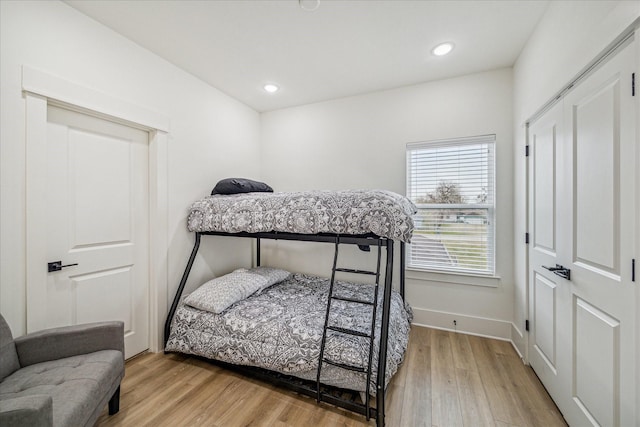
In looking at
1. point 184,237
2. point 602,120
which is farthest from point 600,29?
point 184,237

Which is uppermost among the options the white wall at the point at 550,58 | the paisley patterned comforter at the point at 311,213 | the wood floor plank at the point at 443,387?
the white wall at the point at 550,58

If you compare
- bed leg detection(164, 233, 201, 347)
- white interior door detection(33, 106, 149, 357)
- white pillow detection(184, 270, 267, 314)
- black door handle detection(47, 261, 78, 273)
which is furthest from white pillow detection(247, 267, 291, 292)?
black door handle detection(47, 261, 78, 273)

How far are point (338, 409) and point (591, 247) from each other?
1.78 meters

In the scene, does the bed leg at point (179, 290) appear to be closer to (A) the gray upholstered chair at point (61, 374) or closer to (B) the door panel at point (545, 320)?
(A) the gray upholstered chair at point (61, 374)

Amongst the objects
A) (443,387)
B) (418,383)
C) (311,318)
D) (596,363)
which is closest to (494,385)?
(443,387)

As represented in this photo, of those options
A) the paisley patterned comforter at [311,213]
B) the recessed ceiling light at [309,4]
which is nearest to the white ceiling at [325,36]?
the recessed ceiling light at [309,4]

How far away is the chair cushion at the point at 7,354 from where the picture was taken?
1.37 meters

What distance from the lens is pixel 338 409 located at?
1.73 m

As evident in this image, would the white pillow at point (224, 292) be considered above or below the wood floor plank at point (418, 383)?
above

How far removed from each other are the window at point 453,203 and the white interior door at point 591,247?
0.75 meters

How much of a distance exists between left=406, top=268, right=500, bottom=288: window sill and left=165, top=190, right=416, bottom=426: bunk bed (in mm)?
465

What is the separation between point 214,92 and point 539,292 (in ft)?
12.3

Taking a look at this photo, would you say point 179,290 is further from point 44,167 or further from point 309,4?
point 309,4

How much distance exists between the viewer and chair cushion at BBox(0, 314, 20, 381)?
4.50 ft
